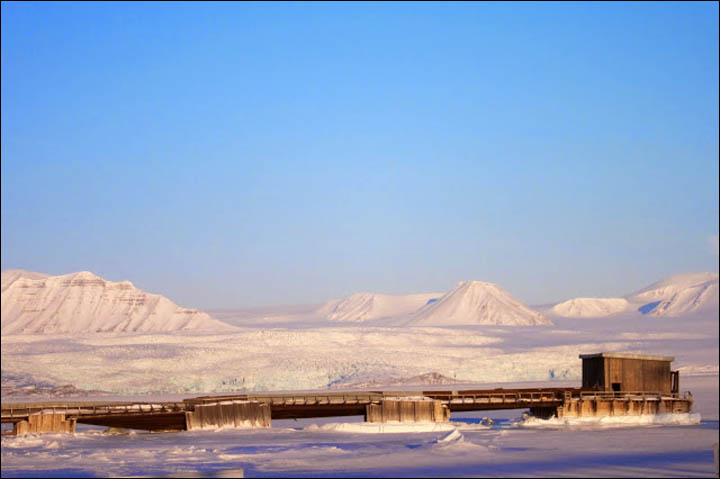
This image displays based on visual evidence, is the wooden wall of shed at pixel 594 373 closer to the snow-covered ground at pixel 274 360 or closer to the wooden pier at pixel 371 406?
the wooden pier at pixel 371 406

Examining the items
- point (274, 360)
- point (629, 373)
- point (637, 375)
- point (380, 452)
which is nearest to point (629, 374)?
point (629, 373)

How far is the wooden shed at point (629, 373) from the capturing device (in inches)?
2490

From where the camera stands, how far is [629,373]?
6347 cm

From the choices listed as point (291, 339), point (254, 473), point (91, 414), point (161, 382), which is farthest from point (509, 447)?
point (291, 339)

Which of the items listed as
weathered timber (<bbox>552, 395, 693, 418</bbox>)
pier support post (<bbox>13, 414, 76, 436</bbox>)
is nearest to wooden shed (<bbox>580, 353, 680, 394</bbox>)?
weathered timber (<bbox>552, 395, 693, 418</bbox>)

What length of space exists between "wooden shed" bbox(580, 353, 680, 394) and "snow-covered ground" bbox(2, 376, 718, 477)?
13.7 feet

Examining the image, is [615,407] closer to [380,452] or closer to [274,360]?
[380,452]

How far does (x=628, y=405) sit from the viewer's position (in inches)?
2420

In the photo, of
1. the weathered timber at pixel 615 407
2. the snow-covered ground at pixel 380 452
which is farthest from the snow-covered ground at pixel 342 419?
the weathered timber at pixel 615 407

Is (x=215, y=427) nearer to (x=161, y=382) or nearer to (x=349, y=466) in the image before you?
(x=349, y=466)

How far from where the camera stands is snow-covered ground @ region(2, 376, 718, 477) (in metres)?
37.5

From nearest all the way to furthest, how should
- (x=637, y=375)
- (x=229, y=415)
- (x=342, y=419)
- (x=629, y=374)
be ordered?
(x=229, y=415) < (x=629, y=374) < (x=637, y=375) < (x=342, y=419)

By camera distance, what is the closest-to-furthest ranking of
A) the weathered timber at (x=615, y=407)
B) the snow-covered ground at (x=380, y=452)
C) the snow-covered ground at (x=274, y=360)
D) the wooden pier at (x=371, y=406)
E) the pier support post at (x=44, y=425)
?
the snow-covered ground at (x=380, y=452) < the pier support post at (x=44, y=425) < the wooden pier at (x=371, y=406) < the weathered timber at (x=615, y=407) < the snow-covered ground at (x=274, y=360)

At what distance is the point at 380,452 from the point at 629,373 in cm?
2443
